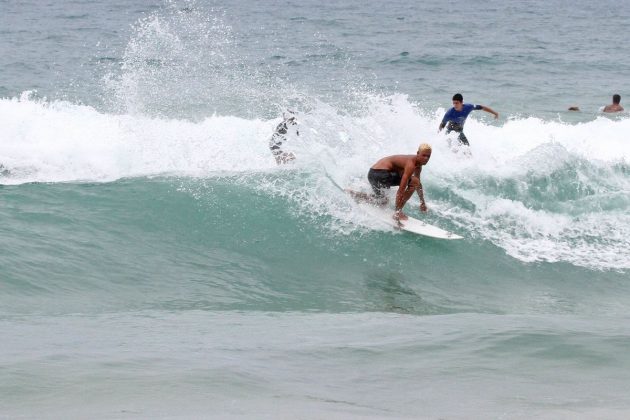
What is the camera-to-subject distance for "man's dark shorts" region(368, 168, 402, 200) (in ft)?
35.7

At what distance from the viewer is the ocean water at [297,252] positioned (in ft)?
18.5

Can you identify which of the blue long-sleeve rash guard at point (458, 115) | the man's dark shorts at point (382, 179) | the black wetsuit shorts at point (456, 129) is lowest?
the man's dark shorts at point (382, 179)

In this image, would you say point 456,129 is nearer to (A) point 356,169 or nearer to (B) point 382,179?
(A) point 356,169

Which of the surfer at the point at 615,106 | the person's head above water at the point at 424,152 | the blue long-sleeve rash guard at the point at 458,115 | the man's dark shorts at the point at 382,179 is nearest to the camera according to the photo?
the person's head above water at the point at 424,152

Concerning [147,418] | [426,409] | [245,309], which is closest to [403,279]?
[245,309]

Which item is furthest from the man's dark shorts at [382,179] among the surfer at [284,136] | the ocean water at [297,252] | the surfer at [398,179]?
the surfer at [284,136]

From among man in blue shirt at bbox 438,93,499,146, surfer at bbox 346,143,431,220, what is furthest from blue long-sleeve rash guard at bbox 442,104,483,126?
surfer at bbox 346,143,431,220

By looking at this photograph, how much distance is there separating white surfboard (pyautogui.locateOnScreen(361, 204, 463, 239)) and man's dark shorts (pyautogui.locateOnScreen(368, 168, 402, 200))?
28 cm

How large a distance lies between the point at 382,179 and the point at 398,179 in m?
0.21

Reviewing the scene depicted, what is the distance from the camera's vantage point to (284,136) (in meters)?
12.9

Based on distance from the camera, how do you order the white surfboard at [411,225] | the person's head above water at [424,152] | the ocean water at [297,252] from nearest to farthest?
the ocean water at [297,252] < the person's head above water at [424,152] < the white surfboard at [411,225]

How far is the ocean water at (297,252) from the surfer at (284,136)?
0.50 ft

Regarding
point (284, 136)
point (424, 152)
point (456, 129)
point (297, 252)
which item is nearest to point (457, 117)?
point (456, 129)

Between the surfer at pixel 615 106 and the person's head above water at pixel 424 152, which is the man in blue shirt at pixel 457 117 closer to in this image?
the person's head above water at pixel 424 152
